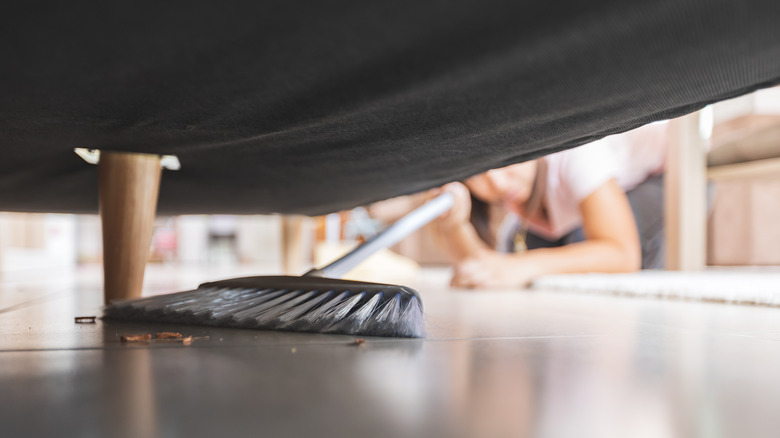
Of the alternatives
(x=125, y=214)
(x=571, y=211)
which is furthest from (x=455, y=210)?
(x=125, y=214)

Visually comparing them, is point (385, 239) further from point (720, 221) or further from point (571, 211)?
point (720, 221)

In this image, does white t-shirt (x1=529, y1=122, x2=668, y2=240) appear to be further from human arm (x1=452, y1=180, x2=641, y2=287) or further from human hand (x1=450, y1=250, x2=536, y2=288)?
human hand (x1=450, y1=250, x2=536, y2=288)

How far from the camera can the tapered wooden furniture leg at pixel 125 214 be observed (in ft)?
2.23

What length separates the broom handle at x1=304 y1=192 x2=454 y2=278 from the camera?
86 centimetres

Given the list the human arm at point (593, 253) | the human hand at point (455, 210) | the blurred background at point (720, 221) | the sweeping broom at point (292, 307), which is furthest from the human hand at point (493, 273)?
the sweeping broom at point (292, 307)

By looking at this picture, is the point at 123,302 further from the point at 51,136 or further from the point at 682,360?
the point at 682,360

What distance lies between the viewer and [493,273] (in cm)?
139

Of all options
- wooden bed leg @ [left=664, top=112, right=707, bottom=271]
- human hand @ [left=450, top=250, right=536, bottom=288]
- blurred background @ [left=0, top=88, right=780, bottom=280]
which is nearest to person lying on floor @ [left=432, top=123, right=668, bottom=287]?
human hand @ [left=450, top=250, right=536, bottom=288]

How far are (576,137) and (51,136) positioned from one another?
Result: 0.54m

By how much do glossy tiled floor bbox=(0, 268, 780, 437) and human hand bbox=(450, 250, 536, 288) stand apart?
2.68 ft

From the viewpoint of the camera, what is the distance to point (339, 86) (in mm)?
426

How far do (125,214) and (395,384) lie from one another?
0.50 meters

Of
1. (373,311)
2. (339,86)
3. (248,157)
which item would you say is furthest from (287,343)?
(248,157)

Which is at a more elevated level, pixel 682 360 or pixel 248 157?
pixel 248 157
